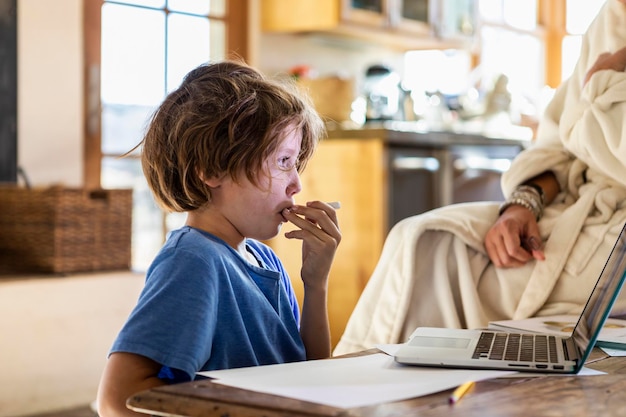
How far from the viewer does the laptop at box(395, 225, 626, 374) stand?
91cm

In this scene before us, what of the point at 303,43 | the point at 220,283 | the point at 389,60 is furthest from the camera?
the point at 389,60

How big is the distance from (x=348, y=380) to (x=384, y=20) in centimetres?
363

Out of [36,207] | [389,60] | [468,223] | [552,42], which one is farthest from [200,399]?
[552,42]

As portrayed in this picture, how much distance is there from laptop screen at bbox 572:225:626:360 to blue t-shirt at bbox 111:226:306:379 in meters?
0.39

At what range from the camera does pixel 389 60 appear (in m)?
4.95

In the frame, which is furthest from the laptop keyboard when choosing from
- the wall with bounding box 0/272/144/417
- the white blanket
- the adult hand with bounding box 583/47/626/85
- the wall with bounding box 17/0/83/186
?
the wall with bounding box 17/0/83/186

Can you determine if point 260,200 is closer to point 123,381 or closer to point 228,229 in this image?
point 228,229

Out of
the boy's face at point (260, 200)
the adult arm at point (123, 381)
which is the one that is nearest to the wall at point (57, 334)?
the boy's face at point (260, 200)

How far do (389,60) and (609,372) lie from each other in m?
4.13

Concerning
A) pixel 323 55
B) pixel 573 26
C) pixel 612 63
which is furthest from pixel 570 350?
pixel 573 26

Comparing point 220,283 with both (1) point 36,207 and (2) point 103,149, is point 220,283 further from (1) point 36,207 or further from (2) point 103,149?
(2) point 103,149

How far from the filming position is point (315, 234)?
1.23 m

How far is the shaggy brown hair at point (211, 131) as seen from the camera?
1.17 metres

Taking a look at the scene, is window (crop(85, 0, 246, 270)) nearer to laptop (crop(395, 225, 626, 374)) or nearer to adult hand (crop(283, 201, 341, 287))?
adult hand (crop(283, 201, 341, 287))
